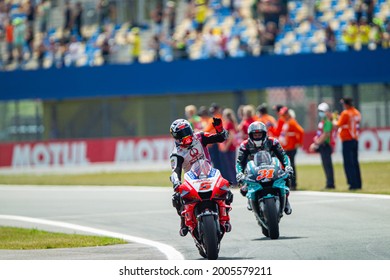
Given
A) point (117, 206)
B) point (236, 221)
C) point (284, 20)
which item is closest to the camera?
point (236, 221)

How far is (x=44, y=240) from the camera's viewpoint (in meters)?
15.3

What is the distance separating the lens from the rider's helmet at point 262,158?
14.2 meters

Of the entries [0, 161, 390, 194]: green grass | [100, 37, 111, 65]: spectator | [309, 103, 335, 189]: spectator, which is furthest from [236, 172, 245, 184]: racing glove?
[100, 37, 111, 65]: spectator

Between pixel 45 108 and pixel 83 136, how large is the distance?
1.64 metres

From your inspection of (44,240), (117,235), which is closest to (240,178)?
(117,235)

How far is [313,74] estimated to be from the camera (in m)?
33.5

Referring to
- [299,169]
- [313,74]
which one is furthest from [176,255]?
[313,74]

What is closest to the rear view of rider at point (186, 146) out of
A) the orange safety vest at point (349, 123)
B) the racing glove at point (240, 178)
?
the racing glove at point (240, 178)

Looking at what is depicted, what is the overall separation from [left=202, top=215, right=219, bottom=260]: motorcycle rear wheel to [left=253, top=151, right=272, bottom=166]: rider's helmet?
2.45 m

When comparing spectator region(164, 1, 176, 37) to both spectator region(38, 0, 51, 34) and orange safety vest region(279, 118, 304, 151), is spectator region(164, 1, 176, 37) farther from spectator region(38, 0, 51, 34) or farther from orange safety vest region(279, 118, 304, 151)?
orange safety vest region(279, 118, 304, 151)

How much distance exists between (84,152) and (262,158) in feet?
72.3

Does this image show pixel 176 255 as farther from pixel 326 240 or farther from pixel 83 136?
pixel 83 136

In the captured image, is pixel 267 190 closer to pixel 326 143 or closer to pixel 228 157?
pixel 326 143
